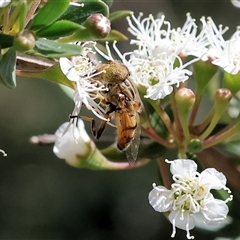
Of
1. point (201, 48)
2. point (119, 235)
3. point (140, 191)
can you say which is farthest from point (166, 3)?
point (201, 48)

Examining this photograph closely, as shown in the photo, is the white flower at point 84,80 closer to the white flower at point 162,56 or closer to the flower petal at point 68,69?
the flower petal at point 68,69

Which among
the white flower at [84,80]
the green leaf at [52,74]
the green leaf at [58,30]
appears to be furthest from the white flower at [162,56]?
the green leaf at [58,30]

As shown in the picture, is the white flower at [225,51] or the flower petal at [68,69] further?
the white flower at [225,51]

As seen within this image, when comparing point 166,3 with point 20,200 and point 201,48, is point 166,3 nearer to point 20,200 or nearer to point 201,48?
point 20,200

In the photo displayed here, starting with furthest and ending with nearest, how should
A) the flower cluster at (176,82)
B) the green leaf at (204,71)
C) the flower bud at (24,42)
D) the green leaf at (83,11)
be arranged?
the green leaf at (204,71) → the flower cluster at (176,82) → the green leaf at (83,11) → the flower bud at (24,42)

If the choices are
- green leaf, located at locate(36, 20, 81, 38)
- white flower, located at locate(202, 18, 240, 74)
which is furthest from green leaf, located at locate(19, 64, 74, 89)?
white flower, located at locate(202, 18, 240, 74)

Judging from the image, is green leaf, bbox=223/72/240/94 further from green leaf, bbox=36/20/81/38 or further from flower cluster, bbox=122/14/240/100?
green leaf, bbox=36/20/81/38
